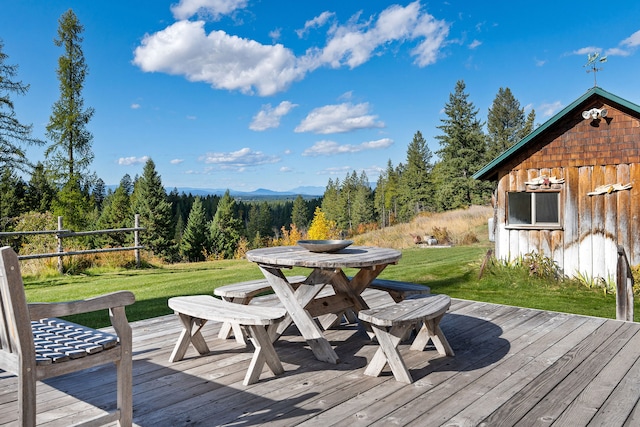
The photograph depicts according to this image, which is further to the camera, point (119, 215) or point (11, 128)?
point (119, 215)

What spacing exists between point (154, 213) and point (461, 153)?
26.4m

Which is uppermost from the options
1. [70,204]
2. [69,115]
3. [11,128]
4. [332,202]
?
[69,115]

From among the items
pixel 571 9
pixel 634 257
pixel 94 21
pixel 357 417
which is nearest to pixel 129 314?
pixel 357 417

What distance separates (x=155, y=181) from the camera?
40594 millimetres

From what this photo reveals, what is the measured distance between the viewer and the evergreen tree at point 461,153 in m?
35.1

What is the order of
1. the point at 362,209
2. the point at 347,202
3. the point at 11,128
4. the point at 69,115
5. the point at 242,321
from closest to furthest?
the point at 242,321 < the point at 11,128 < the point at 69,115 < the point at 362,209 < the point at 347,202

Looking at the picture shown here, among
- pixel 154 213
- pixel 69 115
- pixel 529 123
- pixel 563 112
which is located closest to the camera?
pixel 563 112

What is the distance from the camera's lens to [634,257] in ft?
27.4

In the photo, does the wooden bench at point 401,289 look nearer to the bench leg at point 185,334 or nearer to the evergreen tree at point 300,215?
the bench leg at point 185,334

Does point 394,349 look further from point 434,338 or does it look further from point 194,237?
point 194,237

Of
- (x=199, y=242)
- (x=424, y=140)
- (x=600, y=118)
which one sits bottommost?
(x=199, y=242)

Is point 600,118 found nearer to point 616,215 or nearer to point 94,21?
point 616,215

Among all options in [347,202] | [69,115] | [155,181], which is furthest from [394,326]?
[347,202]

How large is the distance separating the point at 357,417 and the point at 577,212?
25.3ft
